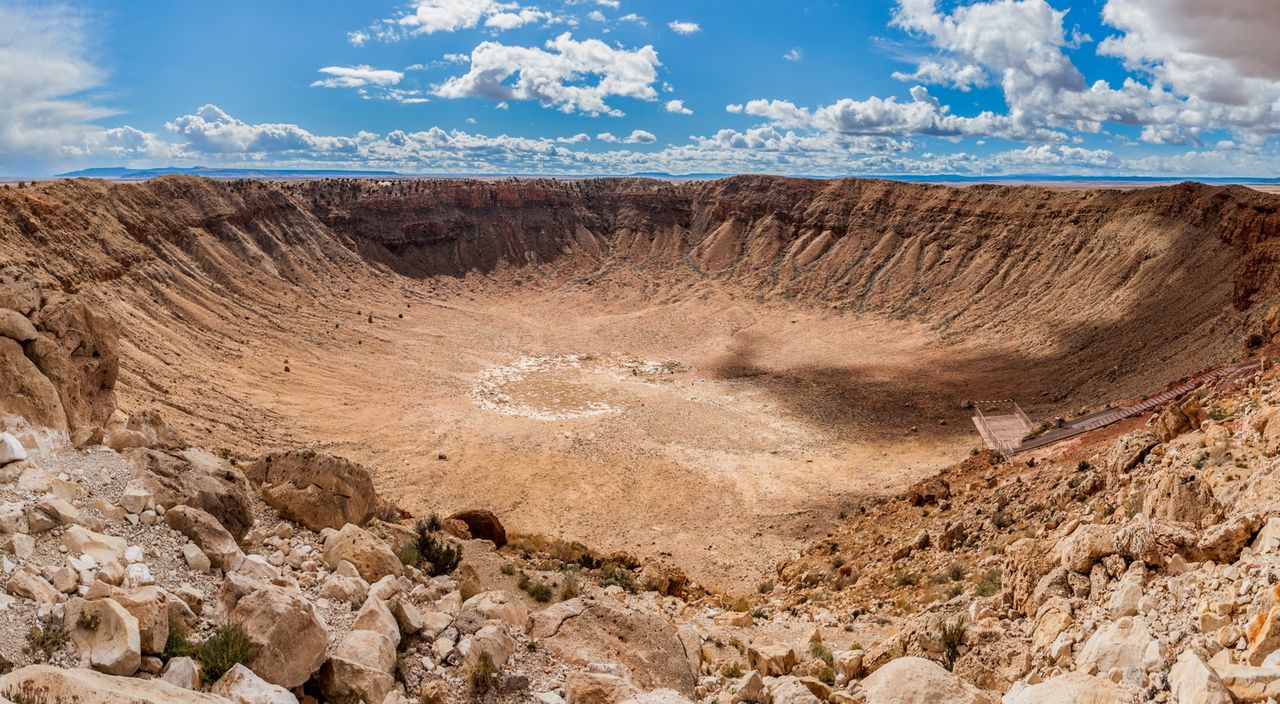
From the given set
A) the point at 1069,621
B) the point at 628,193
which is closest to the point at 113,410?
the point at 1069,621

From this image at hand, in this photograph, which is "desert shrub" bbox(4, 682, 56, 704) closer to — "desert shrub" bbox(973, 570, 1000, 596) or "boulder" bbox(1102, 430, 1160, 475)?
"desert shrub" bbox(973, 570, 1000, 596)

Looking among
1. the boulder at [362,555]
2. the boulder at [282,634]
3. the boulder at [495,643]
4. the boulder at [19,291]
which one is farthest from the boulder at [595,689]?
the boulder at [19,291]

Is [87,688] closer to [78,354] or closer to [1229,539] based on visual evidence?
[78,354]

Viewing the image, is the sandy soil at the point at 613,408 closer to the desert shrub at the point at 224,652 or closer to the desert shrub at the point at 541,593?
the desert shrub at the point at 541,593

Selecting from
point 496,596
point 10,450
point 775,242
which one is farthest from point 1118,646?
point 775,242

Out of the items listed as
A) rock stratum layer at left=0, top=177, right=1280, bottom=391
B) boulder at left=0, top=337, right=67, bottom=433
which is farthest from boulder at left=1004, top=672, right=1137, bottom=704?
rock stratum layer at left=0, top=177, right=1280, bottom=391

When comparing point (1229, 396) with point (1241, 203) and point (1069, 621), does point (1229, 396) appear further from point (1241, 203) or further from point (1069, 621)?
point (1241, 203)
